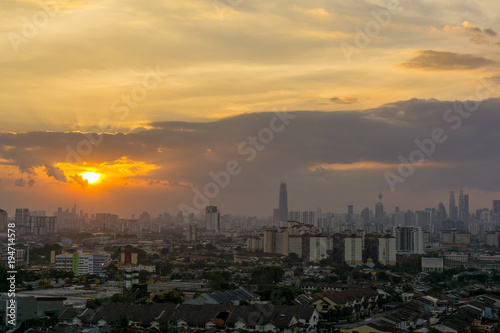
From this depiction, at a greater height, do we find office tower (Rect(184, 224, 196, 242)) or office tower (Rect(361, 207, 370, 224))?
office tower (Rect(361, 207, 370, 224))

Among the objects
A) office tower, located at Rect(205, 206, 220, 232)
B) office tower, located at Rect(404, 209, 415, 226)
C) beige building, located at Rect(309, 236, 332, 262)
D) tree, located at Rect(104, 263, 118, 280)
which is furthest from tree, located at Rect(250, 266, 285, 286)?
office tower, located at Rect(404, 209, 415, 226)

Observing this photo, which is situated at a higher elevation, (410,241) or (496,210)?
(496,210)

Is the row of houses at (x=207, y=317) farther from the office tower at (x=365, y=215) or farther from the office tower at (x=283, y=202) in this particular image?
the office tower at (x=283, y=202)

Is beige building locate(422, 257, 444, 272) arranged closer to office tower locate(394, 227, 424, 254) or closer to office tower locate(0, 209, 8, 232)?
office tower locate(394, 227, 424, 254)

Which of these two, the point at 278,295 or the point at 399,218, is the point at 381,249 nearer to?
the point at 278,295

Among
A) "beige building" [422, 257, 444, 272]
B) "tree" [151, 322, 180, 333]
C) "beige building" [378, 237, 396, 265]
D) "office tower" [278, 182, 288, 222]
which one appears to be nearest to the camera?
"tree" [151, 322, 180, 333]

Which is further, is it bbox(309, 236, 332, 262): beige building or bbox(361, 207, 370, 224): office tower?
bbox(361, 207, 370, 224): office tower

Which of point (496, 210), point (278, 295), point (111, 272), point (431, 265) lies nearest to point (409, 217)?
point (496, 210)

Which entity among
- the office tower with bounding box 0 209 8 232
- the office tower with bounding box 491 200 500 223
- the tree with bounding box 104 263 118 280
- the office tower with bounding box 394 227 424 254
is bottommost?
the tree with bounding box 104 263 118 280

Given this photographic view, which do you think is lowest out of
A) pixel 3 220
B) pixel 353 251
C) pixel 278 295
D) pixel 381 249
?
pixel 278 295
